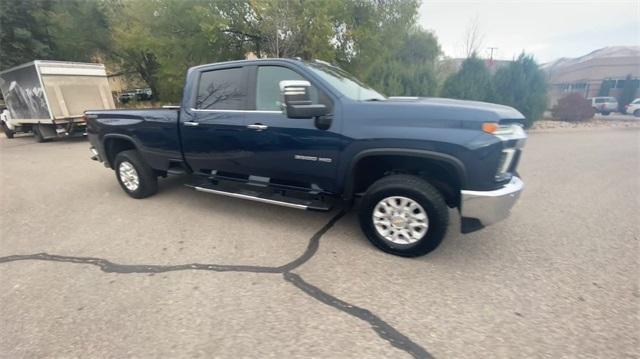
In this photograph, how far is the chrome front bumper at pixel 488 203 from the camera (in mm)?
2758

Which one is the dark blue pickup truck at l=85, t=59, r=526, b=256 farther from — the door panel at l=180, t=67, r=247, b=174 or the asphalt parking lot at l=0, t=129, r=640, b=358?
the asphalt parking lot at l=0, t=129, r=640, b=358

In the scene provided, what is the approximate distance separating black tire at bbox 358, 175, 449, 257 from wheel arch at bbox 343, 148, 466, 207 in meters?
0.17

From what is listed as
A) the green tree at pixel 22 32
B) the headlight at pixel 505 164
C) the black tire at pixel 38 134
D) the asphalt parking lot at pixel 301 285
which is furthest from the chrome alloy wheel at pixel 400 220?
the green tree at pixel 22 32

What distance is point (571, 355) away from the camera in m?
1.99

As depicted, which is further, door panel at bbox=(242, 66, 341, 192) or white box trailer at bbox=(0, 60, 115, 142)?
white box trailer at bbox=(0, 60, 115, 142)

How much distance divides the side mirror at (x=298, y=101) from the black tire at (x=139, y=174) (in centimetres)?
298

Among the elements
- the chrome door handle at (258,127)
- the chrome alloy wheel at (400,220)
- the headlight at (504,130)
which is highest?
the chrome door handle at (258,127)

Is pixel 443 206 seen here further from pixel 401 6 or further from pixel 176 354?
pixel 401 6

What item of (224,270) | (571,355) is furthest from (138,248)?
(571,355)

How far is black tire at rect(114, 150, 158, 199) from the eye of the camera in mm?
4777

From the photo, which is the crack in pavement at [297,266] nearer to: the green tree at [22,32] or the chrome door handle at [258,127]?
the chrome door handle at [258,127]

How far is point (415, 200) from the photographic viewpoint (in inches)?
118

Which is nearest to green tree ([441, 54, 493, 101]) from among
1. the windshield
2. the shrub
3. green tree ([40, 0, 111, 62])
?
the shrub

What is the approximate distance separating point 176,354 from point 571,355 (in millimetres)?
2495
